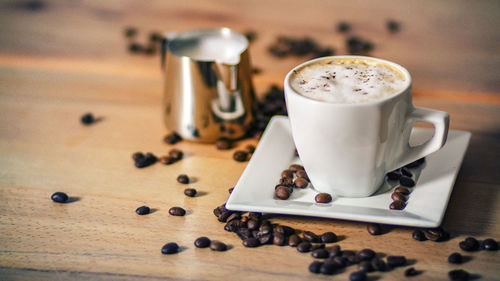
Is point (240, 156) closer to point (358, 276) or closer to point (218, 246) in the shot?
point (218, 246)

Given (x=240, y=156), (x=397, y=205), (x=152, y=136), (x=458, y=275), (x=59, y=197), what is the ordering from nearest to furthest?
(x=458, y=275) < (x=397, y=205) < (x=59, y=197) < (x=240, y=156) < (x=152, y=136)

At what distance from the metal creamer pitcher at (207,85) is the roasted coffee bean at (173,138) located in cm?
2

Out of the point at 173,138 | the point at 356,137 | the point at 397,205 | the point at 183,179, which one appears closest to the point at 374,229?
the point at 397,205

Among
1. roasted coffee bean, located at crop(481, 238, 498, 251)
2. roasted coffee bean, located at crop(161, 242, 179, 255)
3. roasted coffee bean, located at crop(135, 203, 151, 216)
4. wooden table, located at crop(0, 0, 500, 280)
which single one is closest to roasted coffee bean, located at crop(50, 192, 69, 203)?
wooden table, located at crop(0, 0, 500, 280)

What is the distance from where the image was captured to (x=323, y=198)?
2.95 ft

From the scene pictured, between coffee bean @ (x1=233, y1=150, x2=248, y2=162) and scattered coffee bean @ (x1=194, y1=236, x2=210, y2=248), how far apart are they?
0.29 m

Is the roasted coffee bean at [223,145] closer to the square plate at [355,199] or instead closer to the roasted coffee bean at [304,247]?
the square plate at [355,199]

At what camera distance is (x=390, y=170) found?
94cm

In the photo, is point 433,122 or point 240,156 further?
point 240,156

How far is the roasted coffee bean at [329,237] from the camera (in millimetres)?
850

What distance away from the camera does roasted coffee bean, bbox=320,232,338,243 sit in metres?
0.85

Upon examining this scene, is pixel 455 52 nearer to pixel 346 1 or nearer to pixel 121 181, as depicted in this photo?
pixel 346 1

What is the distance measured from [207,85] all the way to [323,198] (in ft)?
1.26

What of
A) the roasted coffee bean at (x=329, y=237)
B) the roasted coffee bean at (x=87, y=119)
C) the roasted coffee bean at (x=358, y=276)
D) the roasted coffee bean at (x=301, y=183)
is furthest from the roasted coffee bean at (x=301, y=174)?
the roasted coffee bean at (x=87, y=119)
